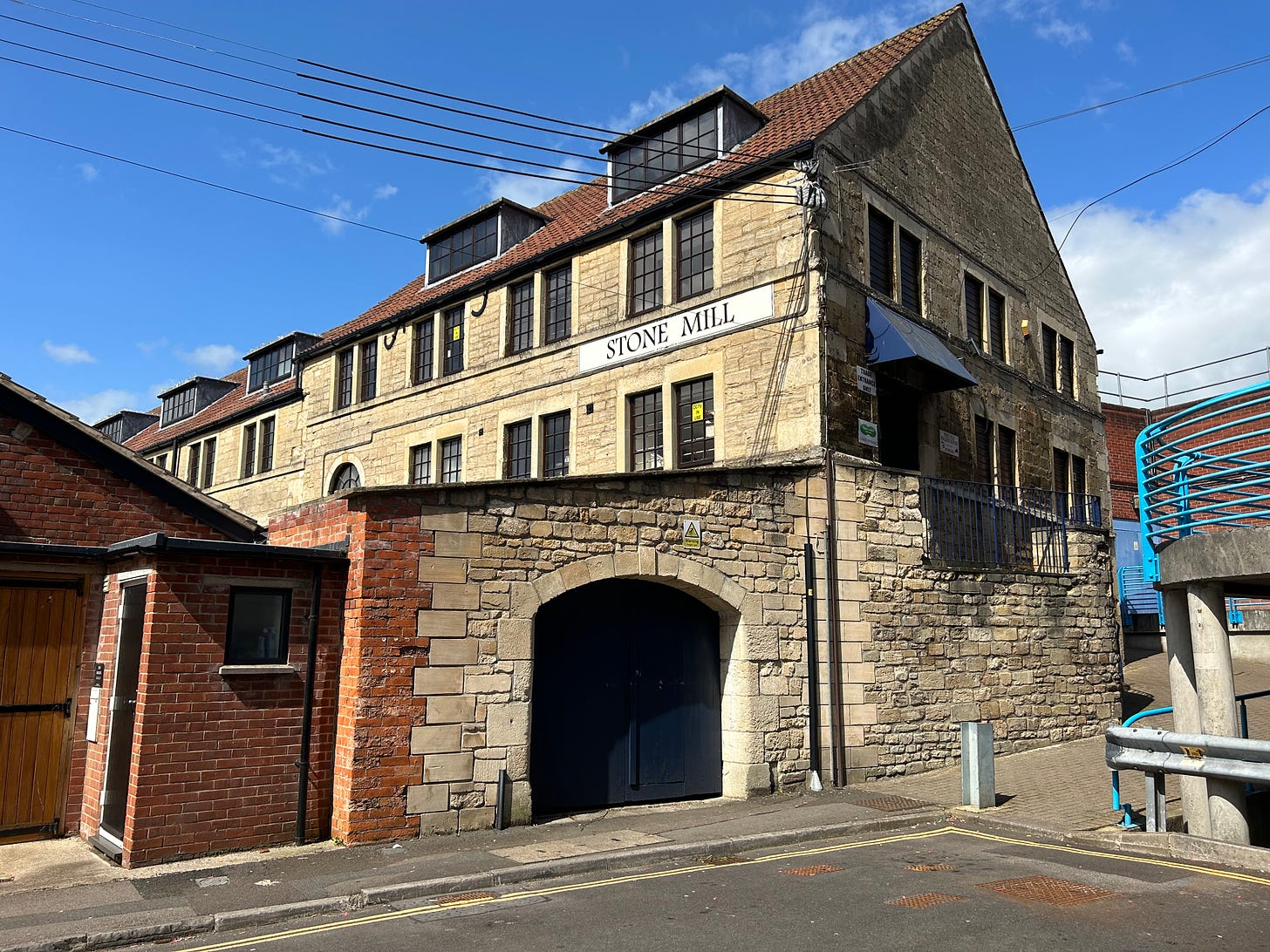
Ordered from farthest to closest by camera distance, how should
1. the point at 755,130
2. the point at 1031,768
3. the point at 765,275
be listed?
the point at 755,130
the point at 765,275
the point at 1031,768

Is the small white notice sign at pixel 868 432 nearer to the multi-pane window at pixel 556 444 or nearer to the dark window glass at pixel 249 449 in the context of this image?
the multi-pane window at pixel 556 444

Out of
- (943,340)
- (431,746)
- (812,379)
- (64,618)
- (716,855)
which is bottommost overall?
(716,855)

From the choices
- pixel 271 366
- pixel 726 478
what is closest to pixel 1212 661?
pixel 726 478

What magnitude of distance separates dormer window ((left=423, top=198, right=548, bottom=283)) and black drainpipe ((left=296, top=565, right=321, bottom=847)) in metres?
13.3

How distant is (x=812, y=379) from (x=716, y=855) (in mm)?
7119

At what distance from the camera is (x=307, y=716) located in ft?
29.3

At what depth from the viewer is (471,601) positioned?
9609 millimetres

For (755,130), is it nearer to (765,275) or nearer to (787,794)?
(765,275)

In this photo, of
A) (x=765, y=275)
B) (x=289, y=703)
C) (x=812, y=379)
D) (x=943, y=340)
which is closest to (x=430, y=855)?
(x=289, y=703)

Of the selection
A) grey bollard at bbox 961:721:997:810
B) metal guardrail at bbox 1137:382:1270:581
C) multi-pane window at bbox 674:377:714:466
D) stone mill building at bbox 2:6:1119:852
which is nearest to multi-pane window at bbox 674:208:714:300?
stone mill building at bbox 2:6:1119:852

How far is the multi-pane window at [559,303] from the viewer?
17.8 metres

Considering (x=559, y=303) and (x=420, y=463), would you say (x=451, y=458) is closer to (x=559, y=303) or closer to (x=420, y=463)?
(x=420, y=463)

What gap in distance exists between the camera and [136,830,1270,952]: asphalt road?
231 inches

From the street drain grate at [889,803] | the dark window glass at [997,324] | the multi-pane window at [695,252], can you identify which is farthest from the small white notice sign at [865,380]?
the street drain grate at [889,803]
